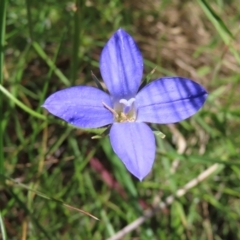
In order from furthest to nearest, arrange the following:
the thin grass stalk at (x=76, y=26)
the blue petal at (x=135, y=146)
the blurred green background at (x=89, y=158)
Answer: the blurred green background at (x=89, y=158) → the thin grass stalk at (x=76, y=26) → the blue petal at (x=135, y=146)

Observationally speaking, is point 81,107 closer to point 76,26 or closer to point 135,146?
point 135,146

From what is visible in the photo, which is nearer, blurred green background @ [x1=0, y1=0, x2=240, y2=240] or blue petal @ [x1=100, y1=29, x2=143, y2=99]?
blue petal @ [x1=100, y1=29, x2=143, y2=99]

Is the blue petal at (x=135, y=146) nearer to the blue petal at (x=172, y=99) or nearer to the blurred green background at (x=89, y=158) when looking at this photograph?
the blue petal at (x=172, y=99)

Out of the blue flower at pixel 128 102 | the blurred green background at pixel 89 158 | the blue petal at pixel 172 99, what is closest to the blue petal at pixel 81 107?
the blue flower at pixel 128 102

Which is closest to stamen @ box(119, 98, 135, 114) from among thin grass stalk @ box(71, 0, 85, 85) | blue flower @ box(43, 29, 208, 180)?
blue flower @ box(43, 29, 208, 180)

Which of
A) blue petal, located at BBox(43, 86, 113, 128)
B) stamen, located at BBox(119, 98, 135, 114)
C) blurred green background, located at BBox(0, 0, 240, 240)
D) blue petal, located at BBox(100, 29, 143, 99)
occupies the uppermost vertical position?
blue petal, located at BBox(100, 29, 143, 99)

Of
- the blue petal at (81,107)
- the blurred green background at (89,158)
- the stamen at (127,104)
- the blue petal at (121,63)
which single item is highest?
the blue petal at (121,63)

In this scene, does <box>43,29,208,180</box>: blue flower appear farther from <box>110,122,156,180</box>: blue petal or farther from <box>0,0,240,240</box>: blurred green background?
<box>0,0,240,240</box>: blurred green background

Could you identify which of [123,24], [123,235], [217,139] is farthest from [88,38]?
[123,235]
